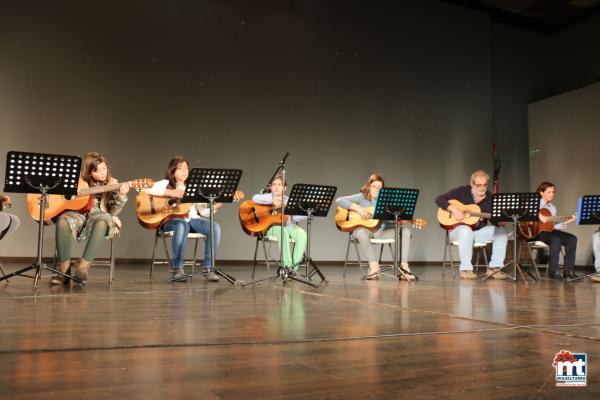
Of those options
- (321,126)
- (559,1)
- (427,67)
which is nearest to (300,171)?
(321,126)

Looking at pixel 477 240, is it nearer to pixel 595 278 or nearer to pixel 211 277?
pixel 595 278

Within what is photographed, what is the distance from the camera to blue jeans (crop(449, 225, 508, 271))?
617cm

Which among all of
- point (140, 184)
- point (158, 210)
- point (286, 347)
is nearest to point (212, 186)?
point (140, 184)

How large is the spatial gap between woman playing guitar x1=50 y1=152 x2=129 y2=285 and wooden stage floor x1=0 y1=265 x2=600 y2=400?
89 centimetres

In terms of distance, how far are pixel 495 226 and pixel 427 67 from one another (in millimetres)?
3949

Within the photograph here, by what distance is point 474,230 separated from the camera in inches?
254

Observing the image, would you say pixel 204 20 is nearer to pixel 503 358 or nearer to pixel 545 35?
pixel 545 35

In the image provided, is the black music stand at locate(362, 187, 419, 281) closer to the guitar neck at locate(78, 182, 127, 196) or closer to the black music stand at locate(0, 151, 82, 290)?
the guitar neck at locate(78, 182, 127, 196)

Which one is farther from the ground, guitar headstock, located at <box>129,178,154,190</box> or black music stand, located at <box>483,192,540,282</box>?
guitar headstock, located at <box>129,178,154,190</box>

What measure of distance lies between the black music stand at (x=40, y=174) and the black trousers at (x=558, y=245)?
5082mm

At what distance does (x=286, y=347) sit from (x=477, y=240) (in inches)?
195

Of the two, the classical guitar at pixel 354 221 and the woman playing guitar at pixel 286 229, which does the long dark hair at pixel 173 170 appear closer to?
the woman playing guitar at pixel 286 229

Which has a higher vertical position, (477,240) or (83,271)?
(477,240)

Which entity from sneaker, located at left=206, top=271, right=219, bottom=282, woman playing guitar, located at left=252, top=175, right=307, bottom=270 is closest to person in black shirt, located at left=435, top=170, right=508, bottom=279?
woman playing guitar, located at left=252, top=175, right=307, bottom=270
